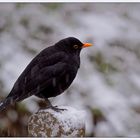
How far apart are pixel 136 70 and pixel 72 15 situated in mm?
737

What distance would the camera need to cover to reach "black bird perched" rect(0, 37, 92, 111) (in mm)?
3600

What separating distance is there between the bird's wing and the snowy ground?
2.78 ft

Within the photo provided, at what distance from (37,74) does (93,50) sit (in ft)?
4.55

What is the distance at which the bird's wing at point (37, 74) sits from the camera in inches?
141

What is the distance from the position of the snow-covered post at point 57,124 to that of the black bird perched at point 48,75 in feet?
0.64

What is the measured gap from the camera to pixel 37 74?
3650 millimetres

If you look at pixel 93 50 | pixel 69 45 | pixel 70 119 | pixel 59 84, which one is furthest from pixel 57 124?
pixel 93 50

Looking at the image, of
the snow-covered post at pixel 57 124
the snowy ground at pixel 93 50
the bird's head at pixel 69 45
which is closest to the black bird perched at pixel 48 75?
the bird's head at pixel 69 45

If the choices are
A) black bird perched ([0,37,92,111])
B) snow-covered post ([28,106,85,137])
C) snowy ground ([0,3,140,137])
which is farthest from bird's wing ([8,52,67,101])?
snowy ground ([0,3,140,137])

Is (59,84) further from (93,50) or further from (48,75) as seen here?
(93,50)

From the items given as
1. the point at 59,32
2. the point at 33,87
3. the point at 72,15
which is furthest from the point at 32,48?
the point at 33,87

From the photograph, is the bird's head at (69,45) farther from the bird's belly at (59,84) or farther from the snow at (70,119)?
the snow at (70,119)

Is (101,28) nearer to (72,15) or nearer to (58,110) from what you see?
(72,15)

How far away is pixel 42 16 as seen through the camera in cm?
520
